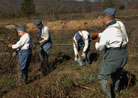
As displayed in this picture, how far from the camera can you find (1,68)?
5359 millimetres

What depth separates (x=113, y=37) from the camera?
9.12 ft

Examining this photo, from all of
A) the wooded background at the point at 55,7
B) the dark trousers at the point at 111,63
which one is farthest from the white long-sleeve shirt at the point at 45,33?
the wooded background at the point at 55,7

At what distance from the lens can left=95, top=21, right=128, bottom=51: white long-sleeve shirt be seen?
2771mm

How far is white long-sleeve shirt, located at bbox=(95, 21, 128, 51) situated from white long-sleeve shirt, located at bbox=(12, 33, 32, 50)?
6.43 ft

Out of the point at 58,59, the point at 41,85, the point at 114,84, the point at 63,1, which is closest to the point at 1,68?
the point at 58,59

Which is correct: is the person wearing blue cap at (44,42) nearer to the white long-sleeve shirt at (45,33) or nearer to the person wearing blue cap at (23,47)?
the white long-sleeve shirt at (45,33)

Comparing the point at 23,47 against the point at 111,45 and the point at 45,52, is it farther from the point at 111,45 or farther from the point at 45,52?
the point at 111,45

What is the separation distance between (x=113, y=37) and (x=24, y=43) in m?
2.25

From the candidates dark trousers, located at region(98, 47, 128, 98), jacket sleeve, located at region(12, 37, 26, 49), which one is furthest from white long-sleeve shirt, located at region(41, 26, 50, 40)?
dark trousers, located at region(98, 47, 128, 98)

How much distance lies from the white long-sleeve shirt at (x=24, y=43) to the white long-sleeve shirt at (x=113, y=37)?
6.43 ft

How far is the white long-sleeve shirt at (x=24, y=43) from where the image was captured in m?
4.07

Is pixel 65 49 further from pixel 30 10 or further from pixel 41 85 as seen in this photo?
pixel 30 10

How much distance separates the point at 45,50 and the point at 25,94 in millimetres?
2500

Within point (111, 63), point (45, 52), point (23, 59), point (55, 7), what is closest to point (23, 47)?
point (23, 59)
